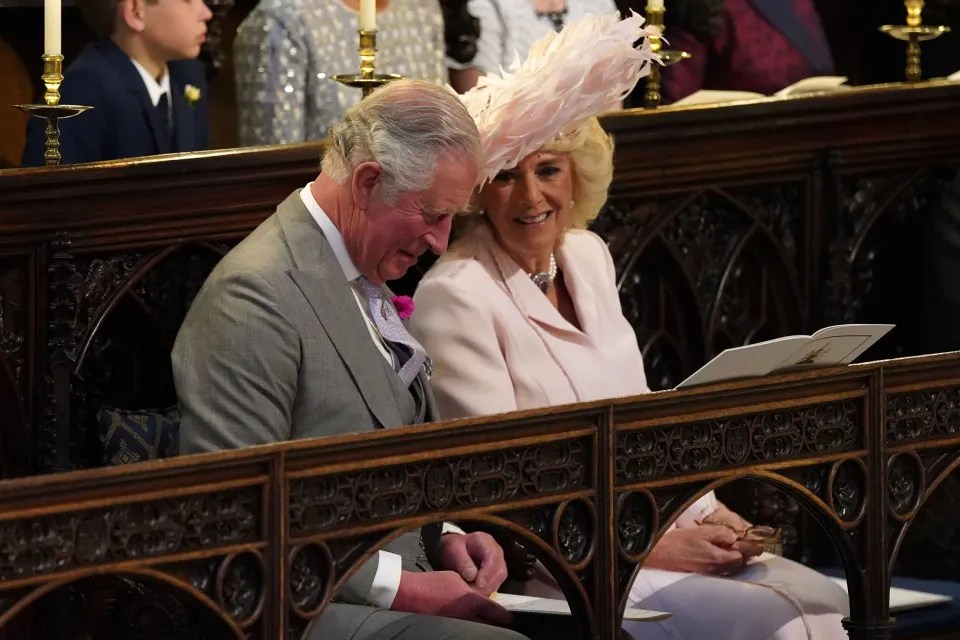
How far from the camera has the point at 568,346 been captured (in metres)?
3.88

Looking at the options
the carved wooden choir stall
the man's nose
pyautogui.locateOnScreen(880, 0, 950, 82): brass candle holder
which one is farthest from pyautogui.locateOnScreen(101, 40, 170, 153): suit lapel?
pyautogui.locateOnScreen(880, 0, 950, 82): brass candle holder

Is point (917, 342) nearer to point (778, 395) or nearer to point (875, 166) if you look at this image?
point (875, 166)

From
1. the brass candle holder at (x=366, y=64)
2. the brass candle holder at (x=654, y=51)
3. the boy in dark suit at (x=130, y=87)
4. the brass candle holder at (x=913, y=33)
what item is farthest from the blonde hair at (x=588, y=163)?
the brass candle holder at (x=913, y=33)

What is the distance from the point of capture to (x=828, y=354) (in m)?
3.21

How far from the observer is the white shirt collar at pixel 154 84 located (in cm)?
441

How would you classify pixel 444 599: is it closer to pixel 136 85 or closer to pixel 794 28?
pixel 136 85

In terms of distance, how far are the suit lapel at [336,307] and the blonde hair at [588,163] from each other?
31.4 inches

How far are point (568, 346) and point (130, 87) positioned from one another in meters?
1.25

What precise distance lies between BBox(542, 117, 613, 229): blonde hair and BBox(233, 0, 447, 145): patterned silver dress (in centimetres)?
92

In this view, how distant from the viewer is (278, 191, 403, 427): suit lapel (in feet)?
10.3

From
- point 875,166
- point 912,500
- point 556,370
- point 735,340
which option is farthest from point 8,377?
point 875,166

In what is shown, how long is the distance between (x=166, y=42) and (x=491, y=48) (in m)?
0.96

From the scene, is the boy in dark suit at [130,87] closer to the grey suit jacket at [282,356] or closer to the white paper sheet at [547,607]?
the grey suit jacket at [282,356]

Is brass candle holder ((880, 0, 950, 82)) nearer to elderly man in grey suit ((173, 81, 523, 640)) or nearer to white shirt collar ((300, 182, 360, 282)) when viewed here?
elderly man in grey suit ((173, 81, 523, 640))
